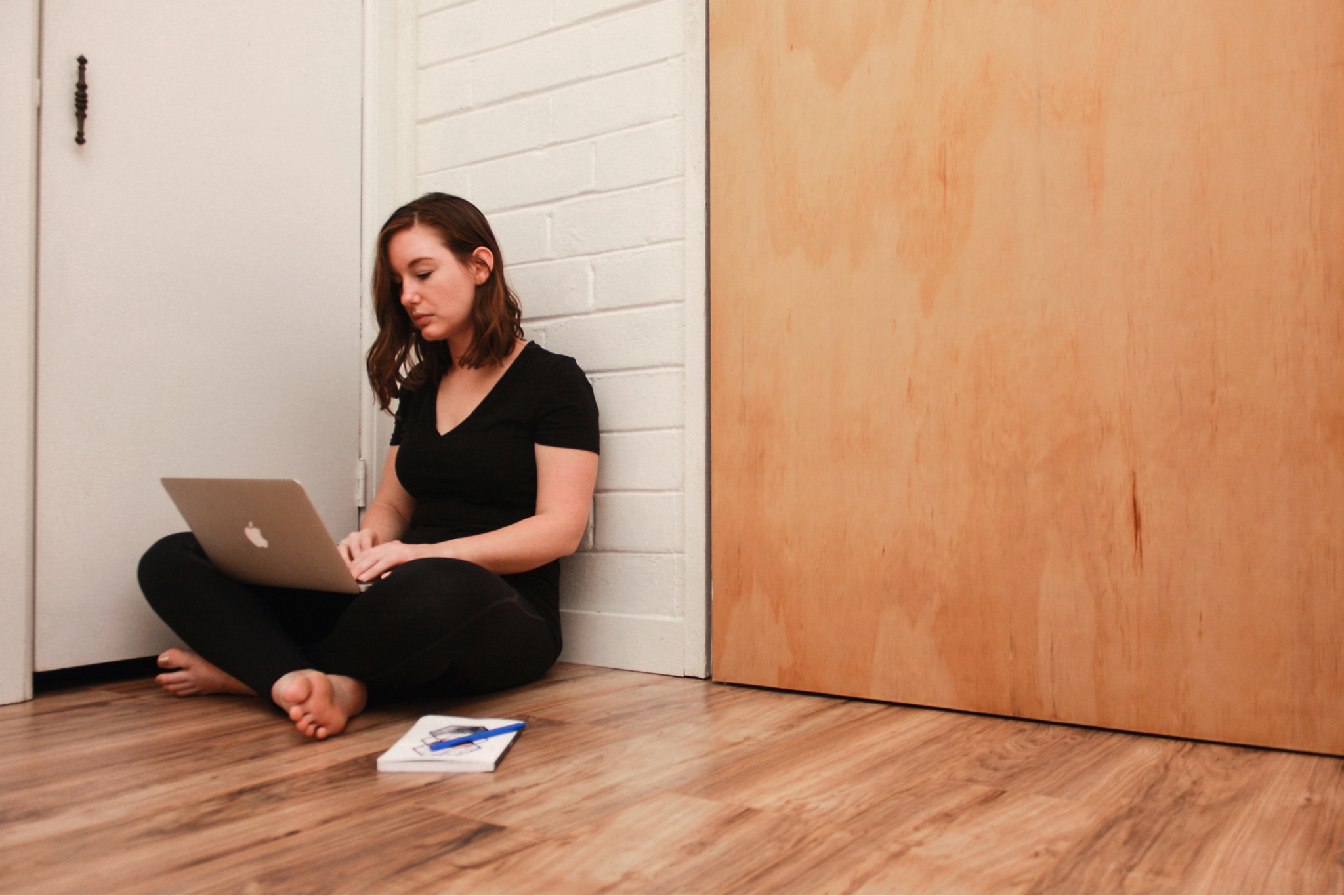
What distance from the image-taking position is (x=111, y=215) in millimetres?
1615

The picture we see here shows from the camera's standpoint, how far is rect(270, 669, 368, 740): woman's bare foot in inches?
48.6

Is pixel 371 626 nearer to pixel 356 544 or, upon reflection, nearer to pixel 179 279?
pixel 356 544

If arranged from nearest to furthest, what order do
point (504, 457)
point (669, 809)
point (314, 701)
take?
point (669, 809) < point (314, 701) < point (504, 457)

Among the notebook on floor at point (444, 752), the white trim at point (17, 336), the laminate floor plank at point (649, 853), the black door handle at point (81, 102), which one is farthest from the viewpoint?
the black door handle at point (81, 102)

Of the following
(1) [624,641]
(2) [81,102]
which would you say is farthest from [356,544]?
(2) [81,102]

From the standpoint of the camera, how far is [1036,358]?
1341 millimetres

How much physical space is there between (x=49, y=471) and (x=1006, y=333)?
1557mm

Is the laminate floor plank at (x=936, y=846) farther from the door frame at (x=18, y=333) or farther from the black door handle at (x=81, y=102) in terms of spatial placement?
the black door handle at (x=81, y=102)

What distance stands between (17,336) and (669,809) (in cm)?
129

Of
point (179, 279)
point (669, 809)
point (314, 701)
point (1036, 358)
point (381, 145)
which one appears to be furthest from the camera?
point (381, 145)

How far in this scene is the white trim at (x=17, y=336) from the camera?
147 centimetres

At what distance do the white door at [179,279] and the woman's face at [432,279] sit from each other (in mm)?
386

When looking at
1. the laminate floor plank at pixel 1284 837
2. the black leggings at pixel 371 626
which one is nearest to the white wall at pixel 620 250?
the black leggings at pixel 371 626

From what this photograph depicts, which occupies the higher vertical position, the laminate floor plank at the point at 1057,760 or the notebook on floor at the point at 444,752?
the notebook on floor at the point at 444,752
